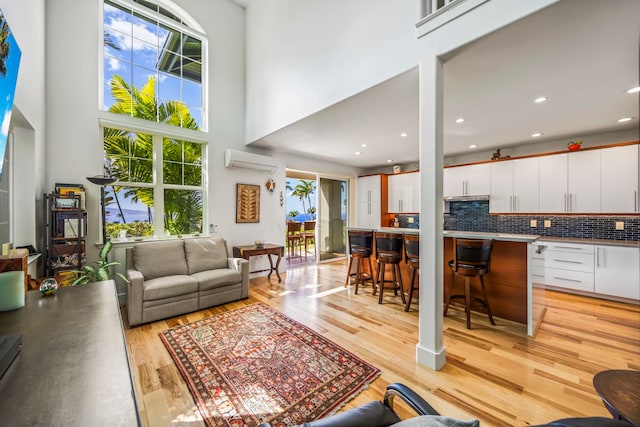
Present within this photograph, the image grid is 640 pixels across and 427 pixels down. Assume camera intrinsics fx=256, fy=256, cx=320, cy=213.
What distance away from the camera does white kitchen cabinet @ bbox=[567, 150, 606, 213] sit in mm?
3939

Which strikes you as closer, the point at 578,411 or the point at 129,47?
the point at 578,411

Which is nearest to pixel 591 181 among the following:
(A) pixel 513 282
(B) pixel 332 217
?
(A) pixel 513 282

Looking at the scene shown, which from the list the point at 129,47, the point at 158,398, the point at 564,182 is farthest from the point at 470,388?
the point at 129,47

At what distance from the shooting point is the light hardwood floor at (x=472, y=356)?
1709mm

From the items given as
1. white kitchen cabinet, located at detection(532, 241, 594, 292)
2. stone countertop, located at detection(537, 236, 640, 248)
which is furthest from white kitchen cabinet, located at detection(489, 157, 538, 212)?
white kitchen cabinet, located at detection(532, 241, 594, 292)

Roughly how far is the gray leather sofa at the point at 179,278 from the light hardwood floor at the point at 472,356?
5.9 inches

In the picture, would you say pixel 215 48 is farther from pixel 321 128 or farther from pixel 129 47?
pixel 321 128

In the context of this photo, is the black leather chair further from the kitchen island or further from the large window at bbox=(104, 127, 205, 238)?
the large window at bbox=(104, 127, 205, 238)

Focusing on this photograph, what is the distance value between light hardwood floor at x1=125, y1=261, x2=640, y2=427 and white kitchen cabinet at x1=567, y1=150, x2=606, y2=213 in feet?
4.71

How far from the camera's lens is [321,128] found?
152 inches

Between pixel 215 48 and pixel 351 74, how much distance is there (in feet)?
10.2

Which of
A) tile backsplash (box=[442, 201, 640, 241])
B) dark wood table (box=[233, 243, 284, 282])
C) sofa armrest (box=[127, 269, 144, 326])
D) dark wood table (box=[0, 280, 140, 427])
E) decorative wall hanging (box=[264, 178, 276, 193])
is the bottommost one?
sofa armrest (box=[127, 269, 144, 326])

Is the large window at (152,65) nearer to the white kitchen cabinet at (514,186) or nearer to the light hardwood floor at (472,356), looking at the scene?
the light hardwood floor at (472,356)

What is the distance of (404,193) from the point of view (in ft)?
21.0
